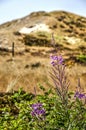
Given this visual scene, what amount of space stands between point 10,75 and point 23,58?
7171 mm

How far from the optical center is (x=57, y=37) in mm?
46188

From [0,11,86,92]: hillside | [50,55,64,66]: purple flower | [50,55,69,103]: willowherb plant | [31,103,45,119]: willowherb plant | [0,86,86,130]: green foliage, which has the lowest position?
[0,11,86,92]: hillside

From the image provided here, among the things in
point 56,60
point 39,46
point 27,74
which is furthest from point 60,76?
point 39,46

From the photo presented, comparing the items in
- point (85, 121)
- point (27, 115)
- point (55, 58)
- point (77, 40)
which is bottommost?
point (77, 40)

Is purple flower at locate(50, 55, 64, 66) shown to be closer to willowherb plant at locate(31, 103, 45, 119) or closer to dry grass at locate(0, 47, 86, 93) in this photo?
willowherb plant at locate(31, 103, 45, 119)

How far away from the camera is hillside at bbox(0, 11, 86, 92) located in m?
22.7

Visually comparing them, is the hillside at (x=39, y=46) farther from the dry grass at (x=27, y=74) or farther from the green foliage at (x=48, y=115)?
the green foliage at (x=48, y=115)

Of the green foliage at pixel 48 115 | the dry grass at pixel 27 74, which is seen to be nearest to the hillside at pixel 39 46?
the dry grass at pixel 27 74

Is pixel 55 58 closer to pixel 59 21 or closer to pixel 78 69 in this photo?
pixel 78 69

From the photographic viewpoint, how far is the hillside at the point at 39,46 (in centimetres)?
2266

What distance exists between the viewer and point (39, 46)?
130 ft

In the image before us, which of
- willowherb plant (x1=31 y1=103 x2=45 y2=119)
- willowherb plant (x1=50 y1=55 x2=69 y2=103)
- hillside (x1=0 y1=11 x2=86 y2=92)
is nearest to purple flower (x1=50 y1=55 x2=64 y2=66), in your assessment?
willowherb plant (x1=50 y1=55 x2=69 y2=103)

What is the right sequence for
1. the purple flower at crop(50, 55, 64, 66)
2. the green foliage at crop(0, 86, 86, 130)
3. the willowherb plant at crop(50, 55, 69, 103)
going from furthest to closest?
1. the green foliage at crop(0, 86, 86, 130)
2. the purple flower at crop(50, 55, 64, 66)
3. the willowherb plant at crop(50, 55, 69, 103)

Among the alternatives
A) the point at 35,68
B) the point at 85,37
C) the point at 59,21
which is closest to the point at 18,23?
the point at 59,21
